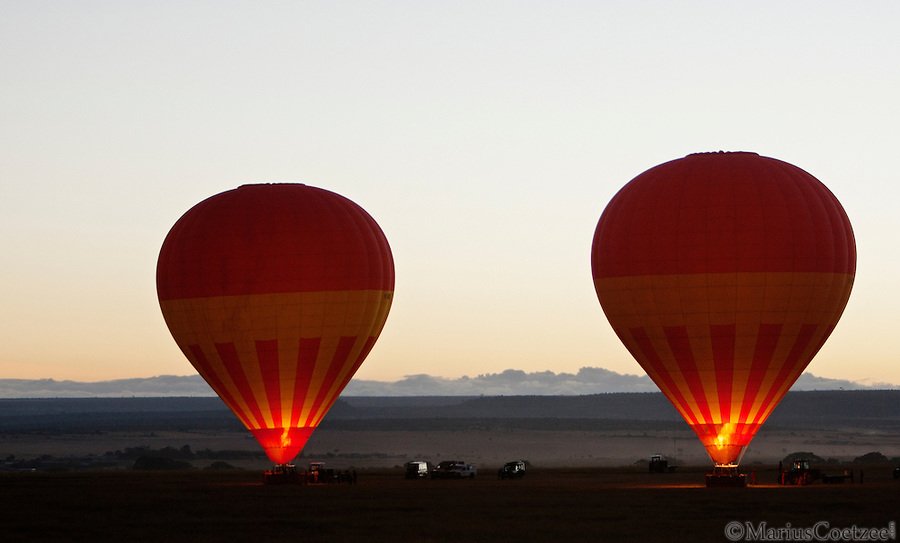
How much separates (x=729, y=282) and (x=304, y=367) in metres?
15.5

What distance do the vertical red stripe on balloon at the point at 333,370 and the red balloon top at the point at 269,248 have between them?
2053 mm

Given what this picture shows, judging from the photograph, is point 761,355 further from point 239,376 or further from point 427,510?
point 239,376

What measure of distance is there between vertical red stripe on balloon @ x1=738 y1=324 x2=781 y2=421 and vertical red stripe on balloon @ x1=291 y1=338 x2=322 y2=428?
50.1 ft

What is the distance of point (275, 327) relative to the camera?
182ft

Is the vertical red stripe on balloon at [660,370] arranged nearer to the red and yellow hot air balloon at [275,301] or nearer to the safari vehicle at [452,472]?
the red and yellow hot air balloon at [275,301]

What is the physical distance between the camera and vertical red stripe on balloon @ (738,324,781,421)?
51.8m

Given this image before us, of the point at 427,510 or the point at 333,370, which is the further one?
the point at 333,370

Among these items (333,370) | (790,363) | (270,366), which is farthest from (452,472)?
(790,363)

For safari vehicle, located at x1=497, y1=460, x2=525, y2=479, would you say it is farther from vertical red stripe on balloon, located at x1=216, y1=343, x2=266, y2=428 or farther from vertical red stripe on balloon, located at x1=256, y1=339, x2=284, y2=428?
vertical red stripe on balloon, located at x1=256, y1=339, x2=284, y2=428

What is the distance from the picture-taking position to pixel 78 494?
51.8 m

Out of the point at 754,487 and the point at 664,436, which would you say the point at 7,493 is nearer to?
the point at 754,487

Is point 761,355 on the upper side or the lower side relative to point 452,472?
upper

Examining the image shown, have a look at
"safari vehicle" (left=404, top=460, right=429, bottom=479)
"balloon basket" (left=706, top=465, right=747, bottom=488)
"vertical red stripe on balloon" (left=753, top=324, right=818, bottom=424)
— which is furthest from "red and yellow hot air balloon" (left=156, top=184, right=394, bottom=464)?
"vertical red stripe on balloon" (left=753, top=324, right=818, bottom=424)

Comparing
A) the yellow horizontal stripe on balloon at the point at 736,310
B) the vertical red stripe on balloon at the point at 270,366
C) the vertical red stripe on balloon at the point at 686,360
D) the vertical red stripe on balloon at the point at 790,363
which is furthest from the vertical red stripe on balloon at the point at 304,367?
the vertical red stripe on balloon at the point at 790,363
